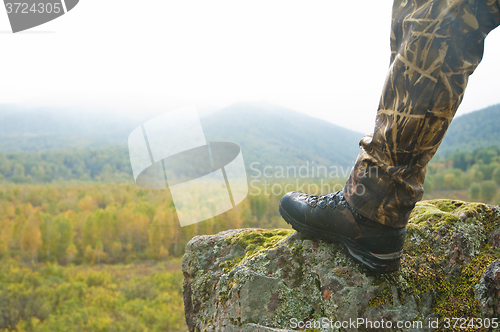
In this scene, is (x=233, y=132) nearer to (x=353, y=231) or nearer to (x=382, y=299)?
(x=353, y=231)

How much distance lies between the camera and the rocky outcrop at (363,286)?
3.94 feet

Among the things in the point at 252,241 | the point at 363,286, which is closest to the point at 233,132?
the point at 252,241

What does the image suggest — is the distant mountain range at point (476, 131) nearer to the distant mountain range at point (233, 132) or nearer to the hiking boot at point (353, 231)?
the distant mountain range at point (233, 132)

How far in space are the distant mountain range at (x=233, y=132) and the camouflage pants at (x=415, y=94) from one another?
974 cm

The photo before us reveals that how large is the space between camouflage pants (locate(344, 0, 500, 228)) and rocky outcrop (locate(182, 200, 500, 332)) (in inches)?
12.9

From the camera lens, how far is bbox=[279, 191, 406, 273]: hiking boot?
126 cm

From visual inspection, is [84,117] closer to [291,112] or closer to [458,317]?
[291,112]

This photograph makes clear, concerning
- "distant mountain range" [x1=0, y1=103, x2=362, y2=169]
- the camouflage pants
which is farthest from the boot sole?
"distant mountain range" [x1=0, y1=103, x2=362, y2=169]

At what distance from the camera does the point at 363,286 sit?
4.09 ft

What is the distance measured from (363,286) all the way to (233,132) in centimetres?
1174

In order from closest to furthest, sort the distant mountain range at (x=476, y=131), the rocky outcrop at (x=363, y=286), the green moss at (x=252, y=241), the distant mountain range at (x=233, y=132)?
1. the rocky outcrop at (x=363, y=286)
2. the green moss at (x=252, y=241)
3. the distant mountain range at (x=233, y=132)
4. the distant mountain range at (x=476, y=131)

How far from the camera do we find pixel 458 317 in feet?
3.94

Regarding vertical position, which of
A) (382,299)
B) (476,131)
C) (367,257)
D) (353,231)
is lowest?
(476,131)

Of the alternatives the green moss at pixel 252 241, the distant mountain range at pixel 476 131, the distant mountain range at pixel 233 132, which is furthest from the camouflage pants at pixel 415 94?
the distant mountain range at pixel 476 131
